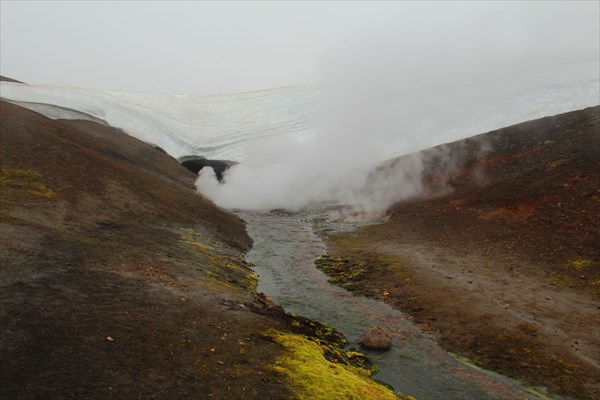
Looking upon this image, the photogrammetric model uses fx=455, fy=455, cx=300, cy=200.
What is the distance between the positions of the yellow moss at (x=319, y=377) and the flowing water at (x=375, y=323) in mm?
1286

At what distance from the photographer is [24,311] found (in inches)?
443

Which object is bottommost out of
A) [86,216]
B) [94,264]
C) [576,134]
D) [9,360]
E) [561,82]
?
[9,360]

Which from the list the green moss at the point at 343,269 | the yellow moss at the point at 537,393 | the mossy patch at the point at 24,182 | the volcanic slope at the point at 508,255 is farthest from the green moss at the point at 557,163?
the mossy patch at the point at 24,182

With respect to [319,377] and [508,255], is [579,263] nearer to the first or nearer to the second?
[508,255]

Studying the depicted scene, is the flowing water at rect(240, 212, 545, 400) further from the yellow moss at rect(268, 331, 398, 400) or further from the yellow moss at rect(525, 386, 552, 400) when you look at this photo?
the yellow moss at rect(268, 331, 398, 400)

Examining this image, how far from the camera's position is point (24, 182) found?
73.9 ft

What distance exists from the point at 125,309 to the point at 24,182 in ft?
45.4

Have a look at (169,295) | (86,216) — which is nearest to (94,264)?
(169,295)

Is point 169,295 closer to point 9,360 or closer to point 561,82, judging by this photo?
point 9,360

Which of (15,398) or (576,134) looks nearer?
(15,398)

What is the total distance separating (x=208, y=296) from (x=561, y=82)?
44555 mm

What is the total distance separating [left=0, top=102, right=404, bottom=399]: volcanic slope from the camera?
941cm

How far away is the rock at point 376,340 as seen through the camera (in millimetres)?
14750

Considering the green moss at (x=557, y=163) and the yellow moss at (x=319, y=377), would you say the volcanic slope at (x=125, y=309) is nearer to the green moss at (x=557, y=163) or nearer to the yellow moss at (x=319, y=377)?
the yellow moss at (x=319, y=377)
